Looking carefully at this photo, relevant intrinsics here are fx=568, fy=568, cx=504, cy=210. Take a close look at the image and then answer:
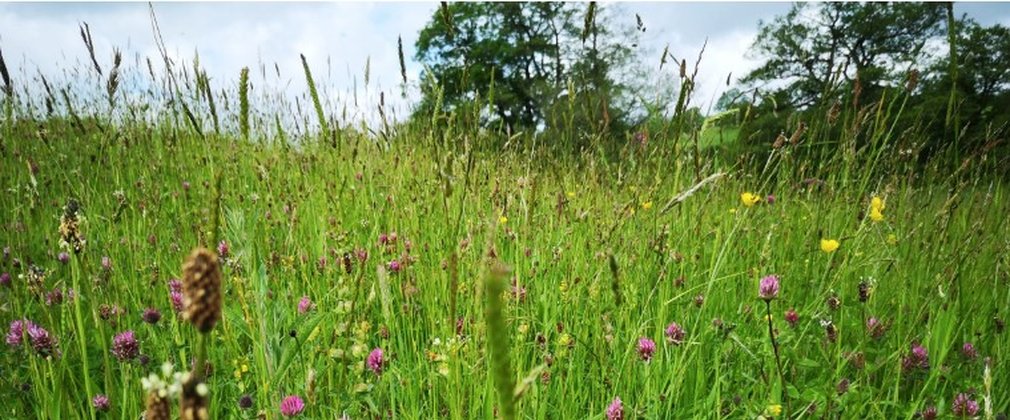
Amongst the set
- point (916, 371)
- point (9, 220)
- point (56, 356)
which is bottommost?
point (916, 371)

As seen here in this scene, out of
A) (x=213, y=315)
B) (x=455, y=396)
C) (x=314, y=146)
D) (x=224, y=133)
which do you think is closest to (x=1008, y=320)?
(x=455, y=396)

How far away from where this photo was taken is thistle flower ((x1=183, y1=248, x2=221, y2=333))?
1.19 ft

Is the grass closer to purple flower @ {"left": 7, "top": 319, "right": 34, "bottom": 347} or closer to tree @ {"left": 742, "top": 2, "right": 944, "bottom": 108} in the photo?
purple flower @ {"left": 7, "top": 319, "right": 34, "bottom": 347}

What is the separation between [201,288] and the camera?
0.37 metres

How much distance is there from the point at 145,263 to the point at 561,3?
102 feet

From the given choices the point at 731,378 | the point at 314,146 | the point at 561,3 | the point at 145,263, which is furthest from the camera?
the point at 561,3

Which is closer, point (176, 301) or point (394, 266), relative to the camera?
point (176, 301)

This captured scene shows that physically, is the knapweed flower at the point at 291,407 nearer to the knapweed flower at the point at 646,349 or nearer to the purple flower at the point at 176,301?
the purple flower at the point at 176,301

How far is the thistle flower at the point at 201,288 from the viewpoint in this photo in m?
0.36

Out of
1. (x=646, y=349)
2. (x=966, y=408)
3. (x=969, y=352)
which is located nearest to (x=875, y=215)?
(x=969, y=352)

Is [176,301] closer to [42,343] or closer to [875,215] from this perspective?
[42,343]

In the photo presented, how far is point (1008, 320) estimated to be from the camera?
2102 mm

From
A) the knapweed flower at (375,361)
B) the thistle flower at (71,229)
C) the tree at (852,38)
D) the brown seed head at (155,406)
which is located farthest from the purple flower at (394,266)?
the tree at (852,38)

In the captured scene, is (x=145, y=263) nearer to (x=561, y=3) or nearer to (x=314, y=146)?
(x=314, y=146)
